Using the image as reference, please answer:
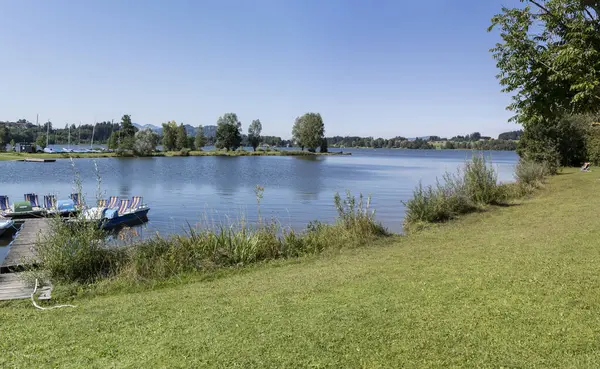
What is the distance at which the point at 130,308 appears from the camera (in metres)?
5.83

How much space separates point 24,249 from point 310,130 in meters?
112

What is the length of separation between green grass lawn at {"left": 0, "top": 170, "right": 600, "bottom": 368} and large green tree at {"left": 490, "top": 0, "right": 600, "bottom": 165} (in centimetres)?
284


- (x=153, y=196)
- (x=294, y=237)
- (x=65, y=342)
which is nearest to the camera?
(x=65, y=342)

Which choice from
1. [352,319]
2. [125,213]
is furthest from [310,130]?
[352,319]

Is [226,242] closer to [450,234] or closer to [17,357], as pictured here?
[17,357]

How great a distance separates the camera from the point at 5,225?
55.5 feet

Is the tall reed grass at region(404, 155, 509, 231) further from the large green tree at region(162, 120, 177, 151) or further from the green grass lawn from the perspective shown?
the large green tree at region(162, 120, 177, 151)

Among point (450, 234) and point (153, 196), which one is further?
point (153, 196)

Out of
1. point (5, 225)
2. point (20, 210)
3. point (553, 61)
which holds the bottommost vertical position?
point (5, 225)

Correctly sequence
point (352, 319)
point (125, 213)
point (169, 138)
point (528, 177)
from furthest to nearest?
point (169, 138)
point (528, 177)
point (125, 213)
point (352, 319)

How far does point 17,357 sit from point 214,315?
2081 millimetres

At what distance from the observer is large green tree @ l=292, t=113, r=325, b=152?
399 ft

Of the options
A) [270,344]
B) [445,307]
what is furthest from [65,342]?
[445,307]

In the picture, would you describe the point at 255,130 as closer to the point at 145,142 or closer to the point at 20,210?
the point at 145,142
